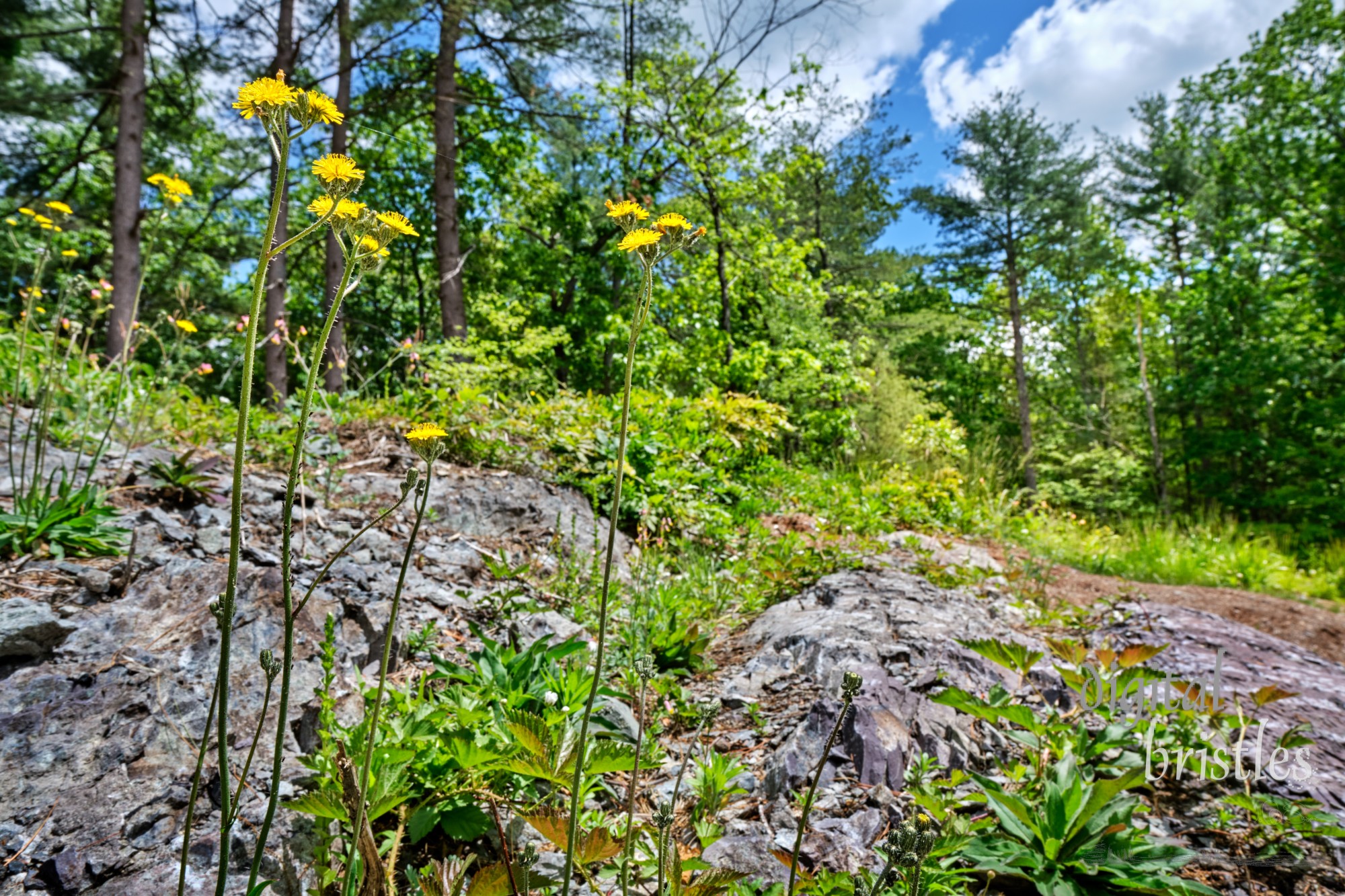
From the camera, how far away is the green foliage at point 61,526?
71.5 inches

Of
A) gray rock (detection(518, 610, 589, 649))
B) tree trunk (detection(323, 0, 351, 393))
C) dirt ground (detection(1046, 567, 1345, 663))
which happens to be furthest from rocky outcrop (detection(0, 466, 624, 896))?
tree trunk (detection(323, 0, 351, 393))

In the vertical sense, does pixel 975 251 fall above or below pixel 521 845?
above

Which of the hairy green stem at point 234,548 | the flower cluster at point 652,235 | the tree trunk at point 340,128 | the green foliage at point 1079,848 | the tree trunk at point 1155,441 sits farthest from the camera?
the tree trunk at point 1155,441

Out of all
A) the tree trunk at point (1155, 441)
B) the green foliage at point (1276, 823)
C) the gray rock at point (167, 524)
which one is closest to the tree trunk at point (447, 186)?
the gray rock at point (167, 524)

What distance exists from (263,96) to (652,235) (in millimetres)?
427

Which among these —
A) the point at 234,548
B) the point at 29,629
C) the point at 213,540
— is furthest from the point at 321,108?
the point at 213,540

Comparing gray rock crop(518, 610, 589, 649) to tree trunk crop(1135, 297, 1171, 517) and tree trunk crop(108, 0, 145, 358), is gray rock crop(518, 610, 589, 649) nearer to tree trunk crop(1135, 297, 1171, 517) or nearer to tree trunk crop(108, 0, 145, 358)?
tree trunk crop(108, 0, 145, 358)

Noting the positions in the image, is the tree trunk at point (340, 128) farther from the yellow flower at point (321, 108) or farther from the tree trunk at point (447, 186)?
the yellow flower at point (321, 108)

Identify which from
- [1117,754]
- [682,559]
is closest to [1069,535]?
[682,559]

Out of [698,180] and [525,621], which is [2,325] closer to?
[525,621]

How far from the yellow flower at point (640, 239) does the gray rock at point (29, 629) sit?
1.76m

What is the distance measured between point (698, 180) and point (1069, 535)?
6.51 m

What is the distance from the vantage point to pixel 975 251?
17.0 meters

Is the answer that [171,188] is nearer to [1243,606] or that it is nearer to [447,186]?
[1243,606]
